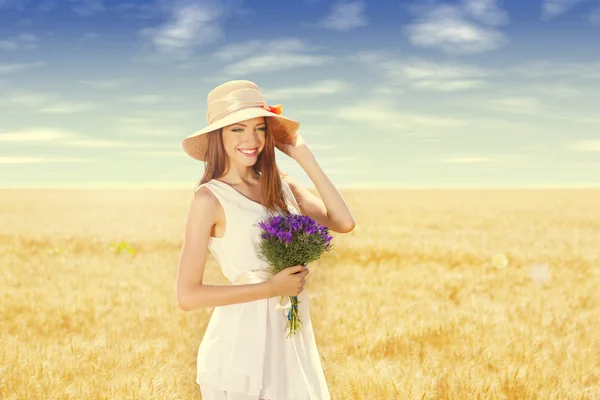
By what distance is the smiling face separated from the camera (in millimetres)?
3055

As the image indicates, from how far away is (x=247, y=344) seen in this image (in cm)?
288

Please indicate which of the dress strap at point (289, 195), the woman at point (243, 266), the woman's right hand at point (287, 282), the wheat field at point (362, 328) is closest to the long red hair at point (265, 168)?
the woman at point (243, 266)

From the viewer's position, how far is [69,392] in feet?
16.8

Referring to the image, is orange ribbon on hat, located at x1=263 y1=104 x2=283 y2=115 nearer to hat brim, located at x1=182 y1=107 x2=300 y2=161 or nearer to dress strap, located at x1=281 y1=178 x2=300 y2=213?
hat brim, located at x1=182 y1=107 x2=300 y2=161

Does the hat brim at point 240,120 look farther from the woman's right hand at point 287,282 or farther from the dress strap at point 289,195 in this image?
the woman's right hand at point 287,282

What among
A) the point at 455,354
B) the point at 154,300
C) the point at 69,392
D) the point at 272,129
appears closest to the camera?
the point at 272,129

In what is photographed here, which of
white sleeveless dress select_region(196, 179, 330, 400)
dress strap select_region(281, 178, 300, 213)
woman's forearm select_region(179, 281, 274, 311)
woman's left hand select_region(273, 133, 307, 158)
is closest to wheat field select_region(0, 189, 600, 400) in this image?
white sleeveless dress select_region(196, 179, 330, 400)

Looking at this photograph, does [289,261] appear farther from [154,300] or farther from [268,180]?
[154,300]

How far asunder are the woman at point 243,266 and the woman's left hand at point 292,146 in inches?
5.6

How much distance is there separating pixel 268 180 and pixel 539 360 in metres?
4.19

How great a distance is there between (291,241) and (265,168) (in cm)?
52

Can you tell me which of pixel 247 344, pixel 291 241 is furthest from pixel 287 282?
pixel 247 344

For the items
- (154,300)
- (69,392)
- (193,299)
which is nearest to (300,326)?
(193,299)

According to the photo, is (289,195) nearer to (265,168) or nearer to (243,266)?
(265,168)
